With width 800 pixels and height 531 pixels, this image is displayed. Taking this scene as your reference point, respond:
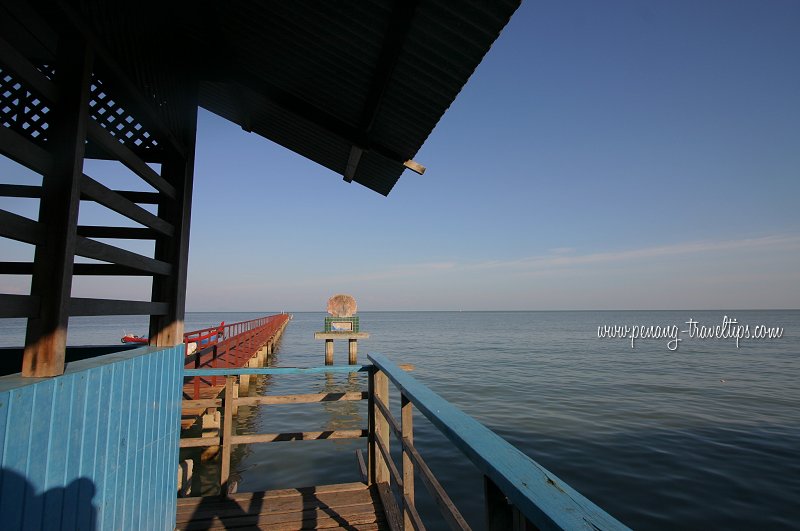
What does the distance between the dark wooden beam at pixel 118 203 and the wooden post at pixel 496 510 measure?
265cm

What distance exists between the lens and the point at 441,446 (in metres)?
11.2

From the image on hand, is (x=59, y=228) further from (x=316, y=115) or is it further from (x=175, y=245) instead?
(x=316, y=115)

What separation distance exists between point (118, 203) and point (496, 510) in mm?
2968

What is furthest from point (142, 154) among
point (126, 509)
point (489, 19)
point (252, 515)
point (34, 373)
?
point (252, 515)

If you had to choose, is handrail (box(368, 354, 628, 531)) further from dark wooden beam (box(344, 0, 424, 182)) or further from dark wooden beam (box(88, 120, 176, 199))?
dark wooden beam (box(88, 120, 176, 199))

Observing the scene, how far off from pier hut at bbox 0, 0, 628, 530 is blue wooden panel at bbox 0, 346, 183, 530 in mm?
12

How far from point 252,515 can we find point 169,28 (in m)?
4.64

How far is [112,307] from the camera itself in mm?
2957

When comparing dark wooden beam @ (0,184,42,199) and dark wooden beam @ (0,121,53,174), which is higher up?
dark wooden beam @ (0,184,42,199)

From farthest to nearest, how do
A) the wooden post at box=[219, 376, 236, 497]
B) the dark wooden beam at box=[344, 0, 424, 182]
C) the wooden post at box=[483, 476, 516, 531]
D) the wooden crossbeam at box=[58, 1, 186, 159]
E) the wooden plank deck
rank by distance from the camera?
the wooden post at box=[219, 376, 236, 497]
the wooden plank deck
the dark wooden beam at box=[344, 0, 424, 182]
the wooden crossbeam at box=[58, 1, 186, 159]
the wooden post at box=[483, 476, 516, 531]

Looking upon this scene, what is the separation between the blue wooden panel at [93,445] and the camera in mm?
1891

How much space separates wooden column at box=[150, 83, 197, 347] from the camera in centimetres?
400

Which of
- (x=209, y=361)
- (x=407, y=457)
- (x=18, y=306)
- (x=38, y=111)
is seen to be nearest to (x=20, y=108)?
(x=38, y=111)

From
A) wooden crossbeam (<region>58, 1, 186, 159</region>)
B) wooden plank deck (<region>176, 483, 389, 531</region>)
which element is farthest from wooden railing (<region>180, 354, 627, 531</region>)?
wooden crossbeam (<region>58, 1, 186, 159</region>)
